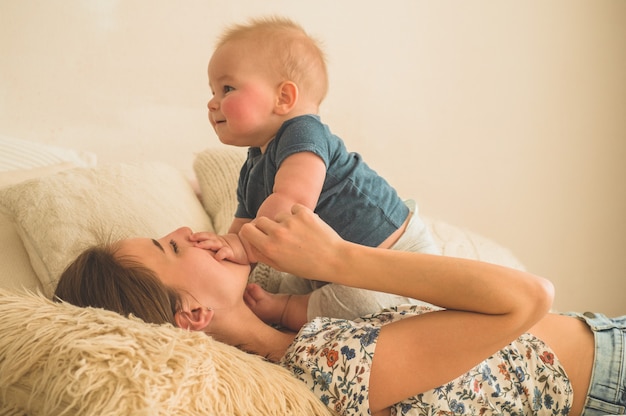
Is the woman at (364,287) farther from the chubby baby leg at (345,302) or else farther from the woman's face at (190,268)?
the chubby baby leg at (345,302)

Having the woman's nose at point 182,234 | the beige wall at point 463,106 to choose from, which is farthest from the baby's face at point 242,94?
the beige wall at point 463,106

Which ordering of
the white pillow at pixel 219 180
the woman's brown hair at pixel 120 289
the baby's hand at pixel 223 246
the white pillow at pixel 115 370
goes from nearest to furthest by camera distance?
the white pillow at pixel 115 370
the woman's brown hair at pixel 120 289
the baby's hand at pixel 223 246
the white pillow at pixel 219 180

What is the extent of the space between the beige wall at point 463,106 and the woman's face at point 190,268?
0.96 metres

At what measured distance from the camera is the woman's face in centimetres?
102

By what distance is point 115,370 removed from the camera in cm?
74

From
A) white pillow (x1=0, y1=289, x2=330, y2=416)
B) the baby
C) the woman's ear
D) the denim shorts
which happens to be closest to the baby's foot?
the baby

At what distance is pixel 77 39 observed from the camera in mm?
1827

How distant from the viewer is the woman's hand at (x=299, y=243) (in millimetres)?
975

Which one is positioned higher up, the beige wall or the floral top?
the beige wall

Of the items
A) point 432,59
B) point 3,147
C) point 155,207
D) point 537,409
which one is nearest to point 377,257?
point 537,409

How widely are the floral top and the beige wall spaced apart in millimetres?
1139

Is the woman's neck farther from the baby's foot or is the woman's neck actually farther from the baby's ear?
the baby's ear

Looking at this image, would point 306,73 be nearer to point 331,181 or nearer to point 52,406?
point 331,181

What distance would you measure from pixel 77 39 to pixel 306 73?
901 mm
